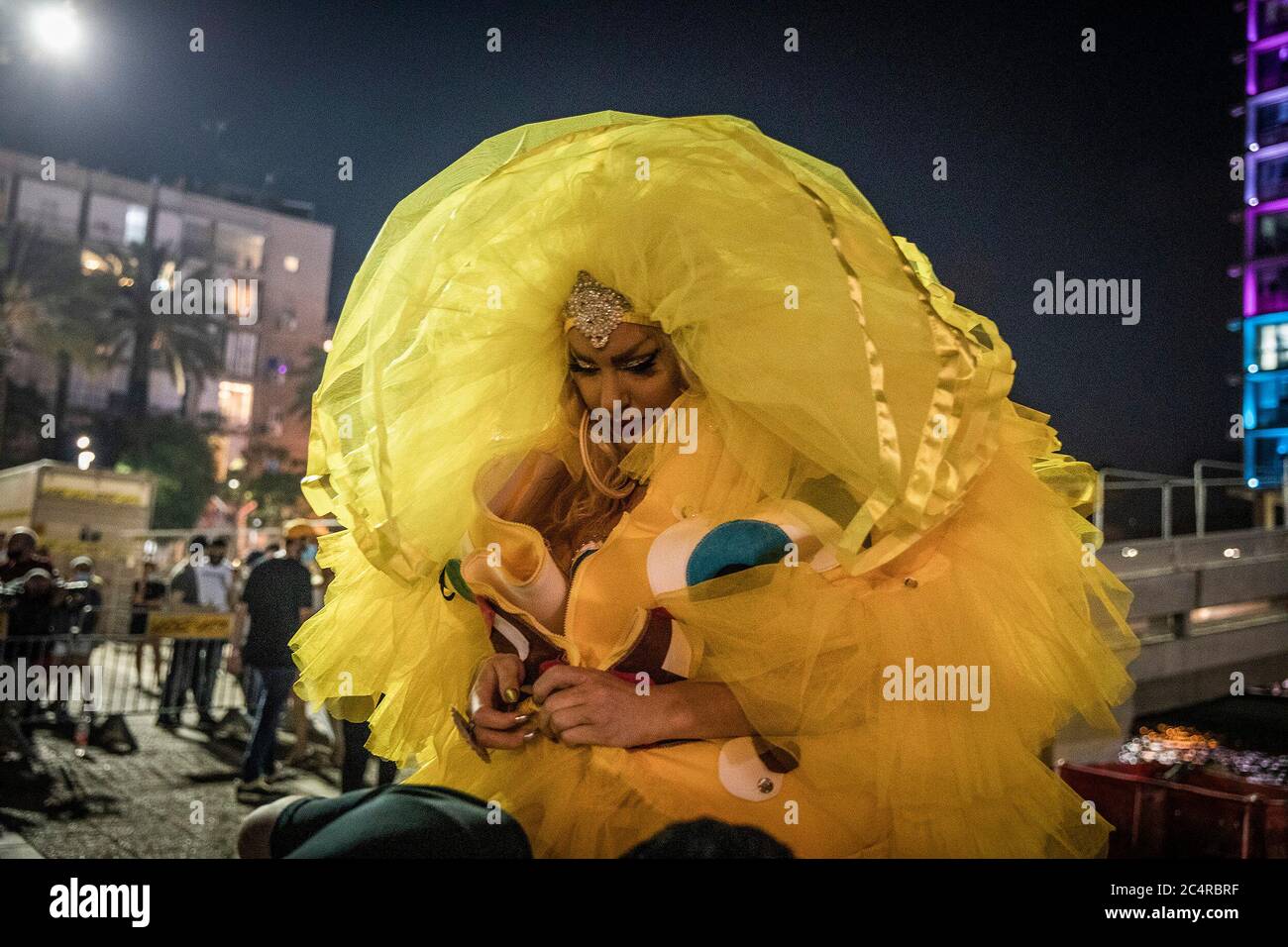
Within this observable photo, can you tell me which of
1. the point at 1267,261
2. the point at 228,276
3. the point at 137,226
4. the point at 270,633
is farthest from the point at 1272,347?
the point at 137,226

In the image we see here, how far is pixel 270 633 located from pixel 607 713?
3569mm

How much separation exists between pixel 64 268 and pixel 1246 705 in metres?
18.1

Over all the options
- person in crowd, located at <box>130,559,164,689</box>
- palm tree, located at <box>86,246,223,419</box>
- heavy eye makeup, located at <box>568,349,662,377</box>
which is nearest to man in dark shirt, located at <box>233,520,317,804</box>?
person in crowd, located at <box>130,559,164,689</box>

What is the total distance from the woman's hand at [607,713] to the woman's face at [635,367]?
459 millimetres

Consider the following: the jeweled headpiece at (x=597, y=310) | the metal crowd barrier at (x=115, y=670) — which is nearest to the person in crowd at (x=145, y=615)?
the metal crowd barrier at (x=115, y=670)

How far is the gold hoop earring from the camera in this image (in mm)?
1582

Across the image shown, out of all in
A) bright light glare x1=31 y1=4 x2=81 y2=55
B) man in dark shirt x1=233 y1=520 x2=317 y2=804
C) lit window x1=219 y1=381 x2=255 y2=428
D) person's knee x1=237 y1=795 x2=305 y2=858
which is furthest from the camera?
lit window x1=219 y1=381 x2=255 y2=428

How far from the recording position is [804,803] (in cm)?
140

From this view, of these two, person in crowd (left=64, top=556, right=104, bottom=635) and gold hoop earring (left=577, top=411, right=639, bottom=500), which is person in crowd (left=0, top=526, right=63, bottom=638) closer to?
person in crowd (left=64, top=556, right=104, bottom=635)

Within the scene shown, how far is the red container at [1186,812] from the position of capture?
211 cm

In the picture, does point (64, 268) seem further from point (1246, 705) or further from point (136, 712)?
point (1246, 705)

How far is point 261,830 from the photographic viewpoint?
1.33 metres

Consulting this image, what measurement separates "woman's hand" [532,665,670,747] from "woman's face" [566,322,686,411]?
0.46m
